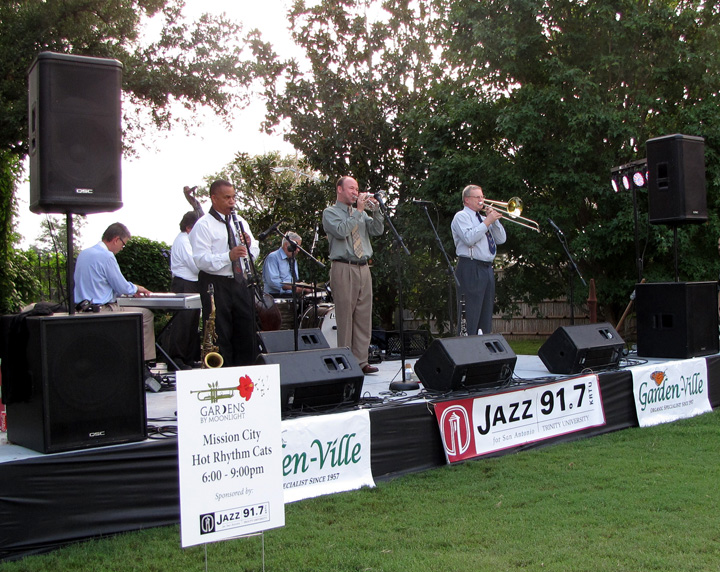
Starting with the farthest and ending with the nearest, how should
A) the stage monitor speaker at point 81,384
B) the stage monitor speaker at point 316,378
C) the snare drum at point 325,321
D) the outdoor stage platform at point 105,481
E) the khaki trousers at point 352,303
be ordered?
1. the snare drum at point 325,321
2. the khaki trousers at point 352,303
3. the stage monitor speaker at point 316,378
4. the stage monitor speaker at point 81,384
5. the outdoor stage platform at point 105,481

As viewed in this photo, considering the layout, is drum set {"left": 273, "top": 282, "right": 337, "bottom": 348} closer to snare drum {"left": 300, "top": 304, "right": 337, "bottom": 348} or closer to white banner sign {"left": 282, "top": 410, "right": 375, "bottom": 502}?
snare drum {"left": 300, "top": 304, "right": 337, "bottom": 348}

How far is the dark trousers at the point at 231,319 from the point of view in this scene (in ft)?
15.5

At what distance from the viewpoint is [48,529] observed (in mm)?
3119

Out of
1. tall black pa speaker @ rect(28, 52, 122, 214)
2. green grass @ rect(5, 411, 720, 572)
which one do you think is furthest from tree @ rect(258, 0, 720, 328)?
tall black pa speaker @ rect(28, 52, 122, 214)

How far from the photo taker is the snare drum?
26.6ft

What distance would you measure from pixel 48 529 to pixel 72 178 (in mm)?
1631

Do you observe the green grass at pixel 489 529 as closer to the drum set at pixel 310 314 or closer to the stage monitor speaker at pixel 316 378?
the stage monitor speaker at pixel 316 378

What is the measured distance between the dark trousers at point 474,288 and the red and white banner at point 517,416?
3.46 feet

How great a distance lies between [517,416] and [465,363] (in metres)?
0.56

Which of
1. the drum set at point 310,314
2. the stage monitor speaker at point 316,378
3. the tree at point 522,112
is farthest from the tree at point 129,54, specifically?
the stage monitor speaker at point 316,378

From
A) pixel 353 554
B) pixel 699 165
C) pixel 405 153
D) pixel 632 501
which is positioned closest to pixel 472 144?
pixel 405 153

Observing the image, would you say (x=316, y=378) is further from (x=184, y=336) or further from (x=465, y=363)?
(x=184, y=336)

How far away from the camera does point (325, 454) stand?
3957 millimetres

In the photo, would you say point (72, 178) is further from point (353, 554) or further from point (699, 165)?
point (699, 165)
